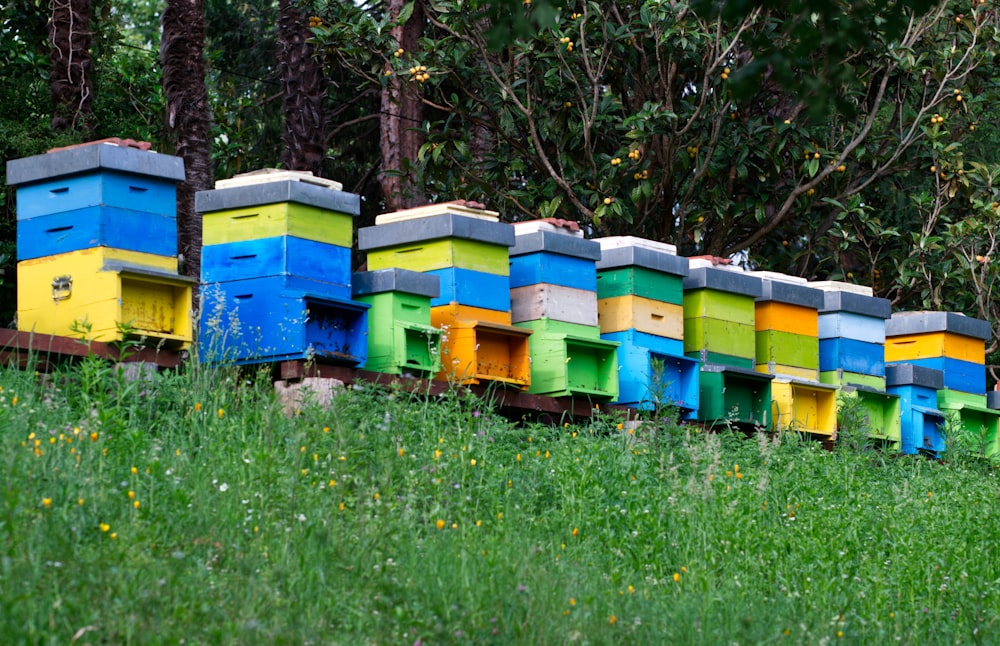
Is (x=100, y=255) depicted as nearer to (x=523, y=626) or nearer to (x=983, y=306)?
(x=523, y=626)

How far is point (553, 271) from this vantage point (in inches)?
406

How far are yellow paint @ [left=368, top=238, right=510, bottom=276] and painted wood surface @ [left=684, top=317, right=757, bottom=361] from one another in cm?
196

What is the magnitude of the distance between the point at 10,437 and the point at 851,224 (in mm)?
11603

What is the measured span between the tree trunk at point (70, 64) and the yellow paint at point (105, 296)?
4914mm

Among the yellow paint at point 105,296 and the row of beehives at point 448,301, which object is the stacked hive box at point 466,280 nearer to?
the row of beehives at point 448,301

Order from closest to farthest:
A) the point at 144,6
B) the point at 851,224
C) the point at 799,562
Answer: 1. the point at 799,562
2. the point at 851,224
3. the point at 144,6

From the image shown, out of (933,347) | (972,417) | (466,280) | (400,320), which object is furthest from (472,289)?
(972,417)

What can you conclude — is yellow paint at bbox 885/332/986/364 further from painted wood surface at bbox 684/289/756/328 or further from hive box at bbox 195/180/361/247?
hive box at bbox 195/180/361/247

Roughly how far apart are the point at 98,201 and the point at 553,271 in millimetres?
3348

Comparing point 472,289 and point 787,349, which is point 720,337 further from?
point 472,289

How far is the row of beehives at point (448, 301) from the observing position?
8570 mm

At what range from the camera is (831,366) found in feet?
40.7

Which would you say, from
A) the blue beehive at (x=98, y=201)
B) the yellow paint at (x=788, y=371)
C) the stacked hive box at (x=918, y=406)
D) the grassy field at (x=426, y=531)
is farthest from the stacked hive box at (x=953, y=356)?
the blue beehive at (x=98, y=201)

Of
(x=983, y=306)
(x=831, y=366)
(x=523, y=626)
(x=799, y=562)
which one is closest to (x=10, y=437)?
(x=523, y=626)
